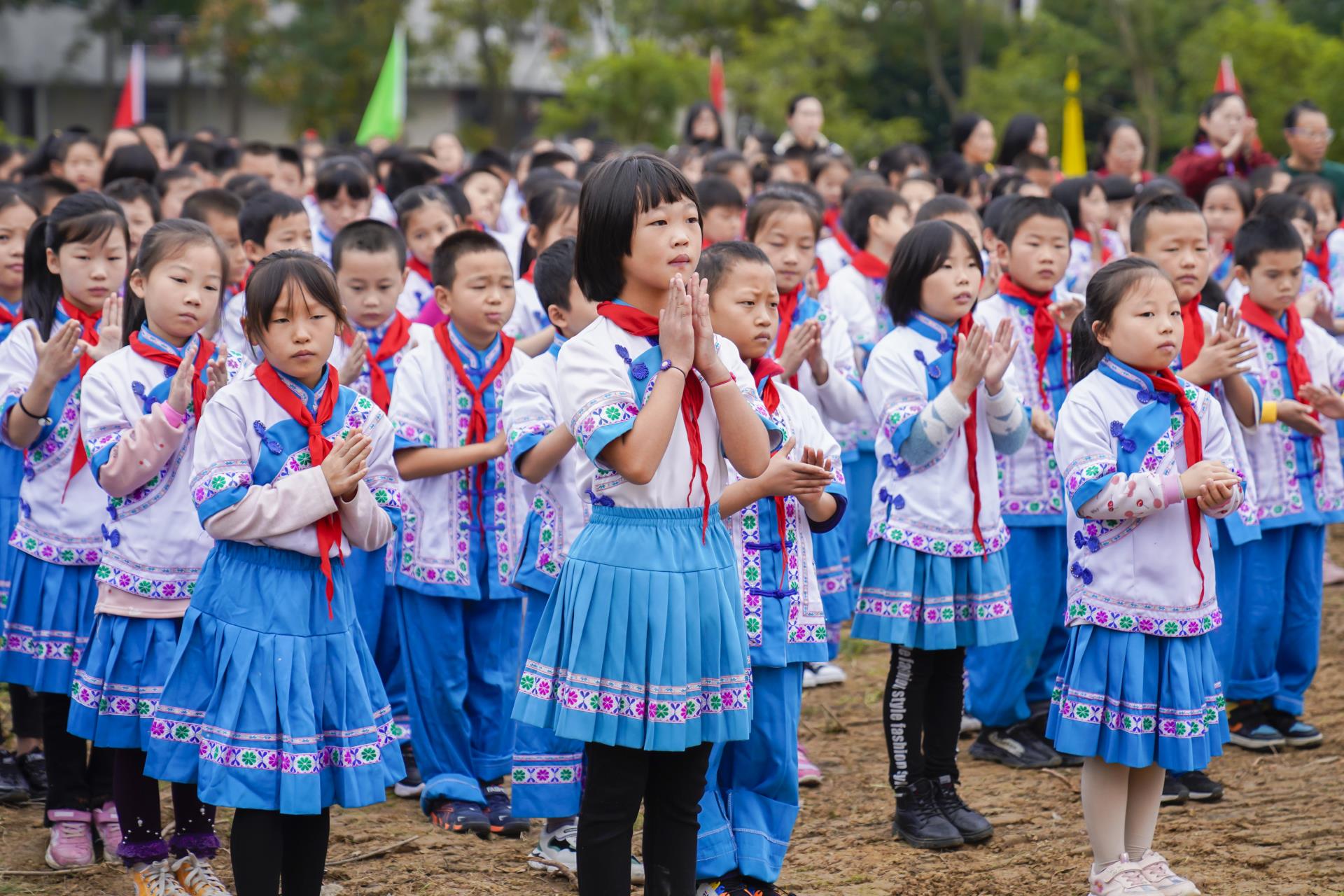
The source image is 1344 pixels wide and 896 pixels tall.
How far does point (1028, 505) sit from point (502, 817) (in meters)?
2.13

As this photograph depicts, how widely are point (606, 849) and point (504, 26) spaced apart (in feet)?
80.2

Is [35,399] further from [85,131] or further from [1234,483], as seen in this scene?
[85,131]

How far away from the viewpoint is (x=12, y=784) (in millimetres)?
4770

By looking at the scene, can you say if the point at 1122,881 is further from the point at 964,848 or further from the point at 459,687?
the point at 459,687

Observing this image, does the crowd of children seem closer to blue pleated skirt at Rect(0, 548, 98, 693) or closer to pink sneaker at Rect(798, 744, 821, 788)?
blue pleated skirt at Rect(0, 548, 98, 693)

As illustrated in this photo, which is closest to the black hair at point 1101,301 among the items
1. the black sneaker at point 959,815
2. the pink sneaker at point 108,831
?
the black sneaker at point 959,815

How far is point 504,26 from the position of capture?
85.3 feet

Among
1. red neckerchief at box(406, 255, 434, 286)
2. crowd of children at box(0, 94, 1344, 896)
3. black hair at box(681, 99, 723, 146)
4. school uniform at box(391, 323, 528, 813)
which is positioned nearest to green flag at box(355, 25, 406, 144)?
black hair at box(681, 99, 723, 146)

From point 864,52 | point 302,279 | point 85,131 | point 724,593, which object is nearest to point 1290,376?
point 724,593

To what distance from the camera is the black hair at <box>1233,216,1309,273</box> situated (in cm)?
531

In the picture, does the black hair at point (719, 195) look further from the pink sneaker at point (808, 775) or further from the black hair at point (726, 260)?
the black hair at point (726, 260)

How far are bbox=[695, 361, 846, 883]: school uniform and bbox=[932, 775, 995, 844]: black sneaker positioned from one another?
0.83 m

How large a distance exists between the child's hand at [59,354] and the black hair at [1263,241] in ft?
12.9

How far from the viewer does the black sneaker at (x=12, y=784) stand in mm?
4719
